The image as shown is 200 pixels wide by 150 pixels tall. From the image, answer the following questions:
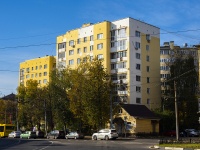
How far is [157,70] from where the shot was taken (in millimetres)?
79812

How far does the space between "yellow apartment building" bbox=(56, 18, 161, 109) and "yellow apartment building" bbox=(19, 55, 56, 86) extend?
27.9 m

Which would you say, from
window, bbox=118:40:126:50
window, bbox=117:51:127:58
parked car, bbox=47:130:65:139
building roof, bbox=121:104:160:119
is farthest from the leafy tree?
parked car, bbox=47:130:65:139

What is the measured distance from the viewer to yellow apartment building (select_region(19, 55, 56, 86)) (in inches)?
4302

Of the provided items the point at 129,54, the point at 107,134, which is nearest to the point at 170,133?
the point at 129,54

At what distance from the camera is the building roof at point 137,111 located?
211ft

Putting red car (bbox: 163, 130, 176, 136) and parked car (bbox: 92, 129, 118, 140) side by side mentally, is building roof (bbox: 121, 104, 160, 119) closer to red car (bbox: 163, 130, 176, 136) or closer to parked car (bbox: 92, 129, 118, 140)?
red car (bbox: 163, 130, 176, 136)

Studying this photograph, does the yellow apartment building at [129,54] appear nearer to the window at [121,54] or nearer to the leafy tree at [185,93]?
the window at [121,54]

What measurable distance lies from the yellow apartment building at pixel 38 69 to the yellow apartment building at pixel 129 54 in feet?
91.5

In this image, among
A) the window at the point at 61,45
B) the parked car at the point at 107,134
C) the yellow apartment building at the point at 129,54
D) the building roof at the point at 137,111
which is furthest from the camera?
the window at the point at 61,45

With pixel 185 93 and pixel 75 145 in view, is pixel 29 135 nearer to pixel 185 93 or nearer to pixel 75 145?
pixel 75 145

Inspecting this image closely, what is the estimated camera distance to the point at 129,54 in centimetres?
7400

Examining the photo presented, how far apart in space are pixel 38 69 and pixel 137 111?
5401 cm

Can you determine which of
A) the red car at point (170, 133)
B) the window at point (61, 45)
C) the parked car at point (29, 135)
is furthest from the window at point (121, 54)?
the parked car at point (29, 135)

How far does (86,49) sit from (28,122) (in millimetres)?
22292
